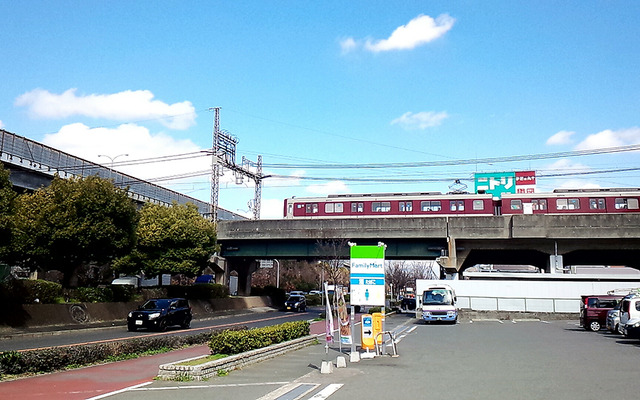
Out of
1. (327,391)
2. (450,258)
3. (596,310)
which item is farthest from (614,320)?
(327,391)

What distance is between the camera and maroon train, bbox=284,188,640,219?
148 ft

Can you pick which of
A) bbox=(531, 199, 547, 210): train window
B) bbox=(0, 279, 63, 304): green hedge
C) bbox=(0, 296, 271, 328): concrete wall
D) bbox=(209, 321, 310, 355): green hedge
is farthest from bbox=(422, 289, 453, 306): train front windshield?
bbox=(0, 279, 63, 304): green hedge

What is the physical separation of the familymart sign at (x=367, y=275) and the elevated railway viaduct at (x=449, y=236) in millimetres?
29428

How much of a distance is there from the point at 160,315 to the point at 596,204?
1398 inches

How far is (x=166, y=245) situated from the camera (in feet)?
123

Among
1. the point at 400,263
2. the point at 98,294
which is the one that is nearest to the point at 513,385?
the point at 98,294

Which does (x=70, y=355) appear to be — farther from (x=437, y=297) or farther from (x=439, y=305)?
(x=437, y=297)

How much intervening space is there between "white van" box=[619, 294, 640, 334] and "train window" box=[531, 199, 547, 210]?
23.1 metres

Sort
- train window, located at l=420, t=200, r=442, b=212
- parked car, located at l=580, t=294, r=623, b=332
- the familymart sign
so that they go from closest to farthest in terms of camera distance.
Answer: the familymart sign < parked car, located at l=580, t=294, r=623, b=332 < train window, located at l=420, t=200, r=442, b=212

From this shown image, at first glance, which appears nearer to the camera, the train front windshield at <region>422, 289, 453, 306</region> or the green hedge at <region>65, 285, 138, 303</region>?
the green hedge at <region>65, 285, 138, 303</region>

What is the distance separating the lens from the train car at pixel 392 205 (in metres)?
47.1

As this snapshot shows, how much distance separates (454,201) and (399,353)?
32.8 meters

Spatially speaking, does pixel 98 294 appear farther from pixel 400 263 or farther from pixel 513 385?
pixel 400 263

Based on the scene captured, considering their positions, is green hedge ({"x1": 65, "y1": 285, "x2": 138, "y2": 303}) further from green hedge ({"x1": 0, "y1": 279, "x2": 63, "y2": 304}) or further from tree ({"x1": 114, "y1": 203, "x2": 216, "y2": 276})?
tree ({"x1": 114, "y1": 203, "x2": 216, "y2": 276})
